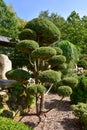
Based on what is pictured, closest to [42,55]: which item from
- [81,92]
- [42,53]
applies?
[42,53]

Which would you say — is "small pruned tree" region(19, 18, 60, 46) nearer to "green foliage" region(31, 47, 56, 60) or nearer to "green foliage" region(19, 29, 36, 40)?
"green foliage" region(19, 29, 36, 40)

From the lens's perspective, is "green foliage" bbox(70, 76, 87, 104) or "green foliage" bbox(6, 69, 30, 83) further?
"green foliage" bbox(70, 76, 87, 104)

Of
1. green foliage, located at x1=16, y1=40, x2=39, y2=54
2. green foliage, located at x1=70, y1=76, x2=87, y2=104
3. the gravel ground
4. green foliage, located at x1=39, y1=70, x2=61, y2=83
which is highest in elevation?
green foliage, located at x1=16, y1=40, x2=39, y2=54

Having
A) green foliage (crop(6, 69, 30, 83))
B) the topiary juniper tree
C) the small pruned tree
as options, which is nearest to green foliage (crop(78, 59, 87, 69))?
the topiary juniper tree

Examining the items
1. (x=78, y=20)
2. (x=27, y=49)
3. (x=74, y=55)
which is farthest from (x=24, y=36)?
(x=78, y=20)

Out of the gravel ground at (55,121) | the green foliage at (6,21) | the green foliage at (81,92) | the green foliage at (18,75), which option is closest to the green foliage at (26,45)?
the green foliage at (18,75)

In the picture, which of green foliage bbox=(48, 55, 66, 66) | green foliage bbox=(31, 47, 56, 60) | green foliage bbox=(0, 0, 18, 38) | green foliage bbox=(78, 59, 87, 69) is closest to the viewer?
green foliage bbox=(31, 47, 56, 60)

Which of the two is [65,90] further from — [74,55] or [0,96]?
[74,55]

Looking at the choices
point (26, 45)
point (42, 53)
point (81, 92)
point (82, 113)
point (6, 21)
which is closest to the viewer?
point (42, 53)

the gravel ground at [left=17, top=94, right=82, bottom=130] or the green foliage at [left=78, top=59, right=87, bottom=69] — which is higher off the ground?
the green foliage at [left=78, top=59, right=87, bottom=69]

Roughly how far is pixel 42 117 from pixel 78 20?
15310mm

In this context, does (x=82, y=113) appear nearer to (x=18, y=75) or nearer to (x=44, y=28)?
(x=18, y=75)

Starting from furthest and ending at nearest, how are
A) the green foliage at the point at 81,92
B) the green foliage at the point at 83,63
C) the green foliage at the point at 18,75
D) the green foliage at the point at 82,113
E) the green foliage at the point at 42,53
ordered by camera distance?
1. the green foliage at the point at 83,63
2. the green foliage at the point at 81,92
3. the green foliage at the point at 82,113
4. the green foliage at the point at 18,75
5. the green foliage at the point at 42,53

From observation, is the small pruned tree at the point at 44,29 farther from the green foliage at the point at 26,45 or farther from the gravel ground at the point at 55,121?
the gravel ground at the point at 55,121
